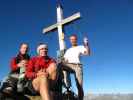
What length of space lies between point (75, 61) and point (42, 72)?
12.6 ft

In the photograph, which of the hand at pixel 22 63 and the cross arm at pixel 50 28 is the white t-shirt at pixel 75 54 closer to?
the hand at pixel 22 63

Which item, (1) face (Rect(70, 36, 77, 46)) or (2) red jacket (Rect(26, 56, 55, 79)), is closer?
(2) red jacket (Rect(26, 56, 55, 79))

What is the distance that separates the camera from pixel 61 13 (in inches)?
603

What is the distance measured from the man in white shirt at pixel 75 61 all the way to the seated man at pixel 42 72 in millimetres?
1909

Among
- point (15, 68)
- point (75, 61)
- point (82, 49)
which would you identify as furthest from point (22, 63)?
point (82, 49)

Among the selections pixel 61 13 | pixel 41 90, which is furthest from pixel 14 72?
pixel 61 13

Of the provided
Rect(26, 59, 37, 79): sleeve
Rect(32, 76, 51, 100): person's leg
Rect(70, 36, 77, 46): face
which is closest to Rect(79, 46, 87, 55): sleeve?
Rect(70, 36, 77, 46): face

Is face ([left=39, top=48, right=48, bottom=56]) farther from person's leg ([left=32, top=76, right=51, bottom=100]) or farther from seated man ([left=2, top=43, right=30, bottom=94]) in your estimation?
person's leg ([left=32, top=76, right=51, bottom=100])

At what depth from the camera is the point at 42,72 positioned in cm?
846

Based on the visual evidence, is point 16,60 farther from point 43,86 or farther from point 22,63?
point 43,86

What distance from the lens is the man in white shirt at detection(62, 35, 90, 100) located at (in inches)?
447

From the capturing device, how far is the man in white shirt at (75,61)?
37.2 feet

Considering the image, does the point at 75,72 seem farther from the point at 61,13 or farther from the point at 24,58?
the point at 61,13

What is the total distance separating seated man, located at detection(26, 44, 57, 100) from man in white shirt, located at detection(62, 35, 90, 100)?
1.91m
